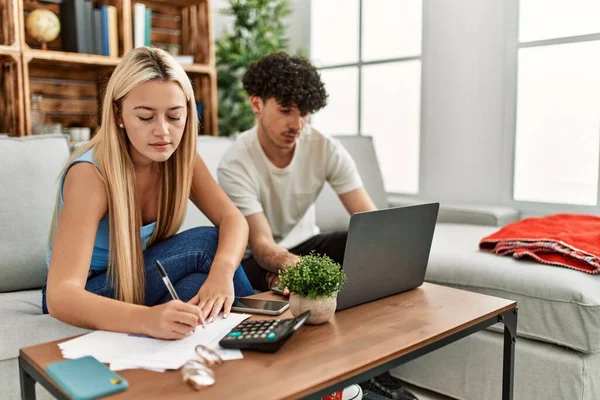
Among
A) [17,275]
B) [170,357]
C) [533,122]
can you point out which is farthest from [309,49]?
[170,357]

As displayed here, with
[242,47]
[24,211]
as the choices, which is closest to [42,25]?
[242,47]

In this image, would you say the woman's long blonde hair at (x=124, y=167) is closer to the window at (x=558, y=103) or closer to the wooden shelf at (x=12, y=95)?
the wooden shelf at (x=12, y=95)

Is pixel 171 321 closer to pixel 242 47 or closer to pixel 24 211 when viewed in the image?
pixel 24 211

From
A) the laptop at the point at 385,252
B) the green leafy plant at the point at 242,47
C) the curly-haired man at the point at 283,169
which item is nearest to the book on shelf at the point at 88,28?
the green leafy plant at the point at 242,47

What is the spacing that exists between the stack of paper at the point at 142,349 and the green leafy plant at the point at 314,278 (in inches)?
5.7

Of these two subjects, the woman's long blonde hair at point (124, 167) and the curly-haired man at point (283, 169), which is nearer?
the woman's long blonde hair at point (124, 167)

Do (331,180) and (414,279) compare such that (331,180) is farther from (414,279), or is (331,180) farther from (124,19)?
(124,19)

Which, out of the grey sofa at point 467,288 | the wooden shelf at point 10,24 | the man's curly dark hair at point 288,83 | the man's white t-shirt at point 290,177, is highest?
the wooden shelf at point 10,24

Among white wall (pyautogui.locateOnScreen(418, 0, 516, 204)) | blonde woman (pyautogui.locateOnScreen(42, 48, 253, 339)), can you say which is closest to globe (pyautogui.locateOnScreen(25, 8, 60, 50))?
blonde woman (pyautogui.locateOnScreen(42, 48, 253, 339))

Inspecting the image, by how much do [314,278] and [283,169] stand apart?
0.88 m

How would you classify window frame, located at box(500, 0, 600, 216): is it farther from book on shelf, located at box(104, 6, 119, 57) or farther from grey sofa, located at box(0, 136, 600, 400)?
book on shelf, located at box(104, 6, 119, 57)

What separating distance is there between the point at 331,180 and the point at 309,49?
1.91m

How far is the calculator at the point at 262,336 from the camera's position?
2.96 ft

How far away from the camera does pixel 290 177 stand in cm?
190
